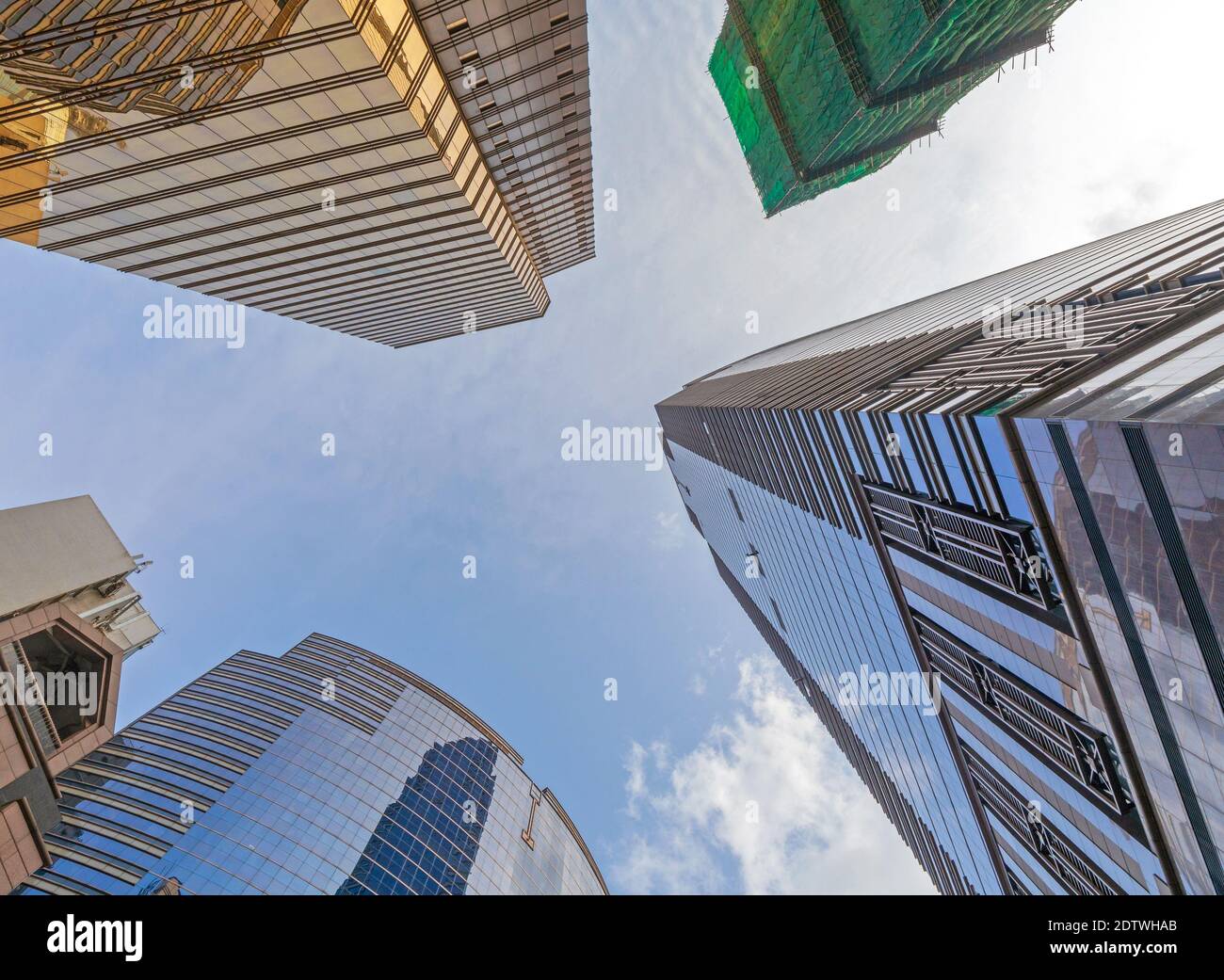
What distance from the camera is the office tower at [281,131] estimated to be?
18.4 meters

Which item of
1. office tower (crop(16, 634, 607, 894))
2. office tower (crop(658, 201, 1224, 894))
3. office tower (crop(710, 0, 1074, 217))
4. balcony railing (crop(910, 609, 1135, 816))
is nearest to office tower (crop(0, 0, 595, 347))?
office tower (crop(710, 0, 1074, 217))

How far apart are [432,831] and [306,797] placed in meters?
13.4

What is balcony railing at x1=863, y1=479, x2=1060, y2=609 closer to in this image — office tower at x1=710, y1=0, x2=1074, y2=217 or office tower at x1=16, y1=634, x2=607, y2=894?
office tower at x1=710, y1=0, x2=1074, y2=217

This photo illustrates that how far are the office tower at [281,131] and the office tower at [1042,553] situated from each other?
77.0 feet

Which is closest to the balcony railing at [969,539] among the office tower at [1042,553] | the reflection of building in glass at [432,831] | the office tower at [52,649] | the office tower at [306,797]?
the office tower at [1042,553]

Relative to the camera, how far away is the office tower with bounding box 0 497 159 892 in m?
15.3

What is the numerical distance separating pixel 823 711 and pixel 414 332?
70992 millimetres

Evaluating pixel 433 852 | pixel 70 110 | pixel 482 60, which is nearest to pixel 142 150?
pixel 70 110

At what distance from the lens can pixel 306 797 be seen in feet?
158

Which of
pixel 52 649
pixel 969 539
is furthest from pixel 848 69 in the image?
pixel 52 649

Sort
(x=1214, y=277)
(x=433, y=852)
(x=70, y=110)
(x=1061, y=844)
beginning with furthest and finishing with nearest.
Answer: (x=433, y=852) → (x=1061, y=844) → (x=70, y=110) → (x=1214, y=277)
